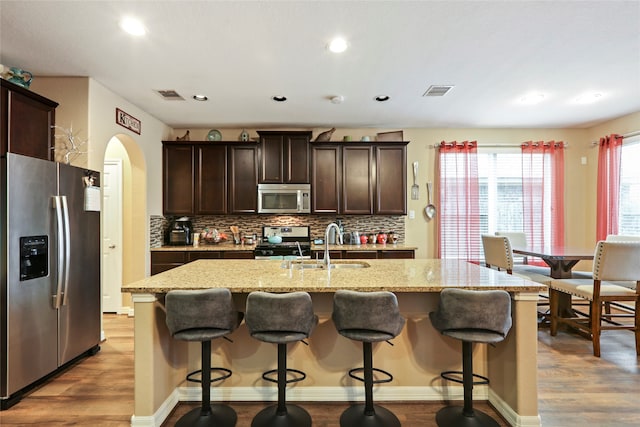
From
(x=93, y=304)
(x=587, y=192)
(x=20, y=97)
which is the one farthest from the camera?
(x=587, y=192)

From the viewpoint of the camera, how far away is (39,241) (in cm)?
239

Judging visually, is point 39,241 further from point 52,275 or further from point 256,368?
point 256,368

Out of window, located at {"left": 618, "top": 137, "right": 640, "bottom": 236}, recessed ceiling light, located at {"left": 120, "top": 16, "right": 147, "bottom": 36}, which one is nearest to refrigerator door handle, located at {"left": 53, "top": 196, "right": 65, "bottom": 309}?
recessed ceiling light, located at {"left": 120, "top": 16, "right": 147, "bottom": 36}

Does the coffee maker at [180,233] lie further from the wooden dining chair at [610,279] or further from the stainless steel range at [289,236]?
the wooden dining chair at [610,279]

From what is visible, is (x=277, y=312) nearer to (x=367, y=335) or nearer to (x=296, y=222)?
(x=367, y=335)

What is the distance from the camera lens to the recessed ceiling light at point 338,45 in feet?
8.04

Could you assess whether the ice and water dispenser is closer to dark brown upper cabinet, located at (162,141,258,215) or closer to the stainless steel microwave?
dark brown upper cabinet, located at (162,141,258,215)

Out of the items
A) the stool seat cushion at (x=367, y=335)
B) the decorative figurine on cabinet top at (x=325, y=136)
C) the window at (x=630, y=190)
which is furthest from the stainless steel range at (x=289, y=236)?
the window at (x=630, y=190)

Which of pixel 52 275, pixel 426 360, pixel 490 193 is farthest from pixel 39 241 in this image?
pixel 490 193

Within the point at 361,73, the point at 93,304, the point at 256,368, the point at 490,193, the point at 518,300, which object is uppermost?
the point at 361,73

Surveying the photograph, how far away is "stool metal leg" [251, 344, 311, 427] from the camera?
191 cm

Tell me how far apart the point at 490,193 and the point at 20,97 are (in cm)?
547

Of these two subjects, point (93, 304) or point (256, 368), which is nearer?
point (256, 368)

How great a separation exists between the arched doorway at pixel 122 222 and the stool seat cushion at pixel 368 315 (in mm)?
3282
